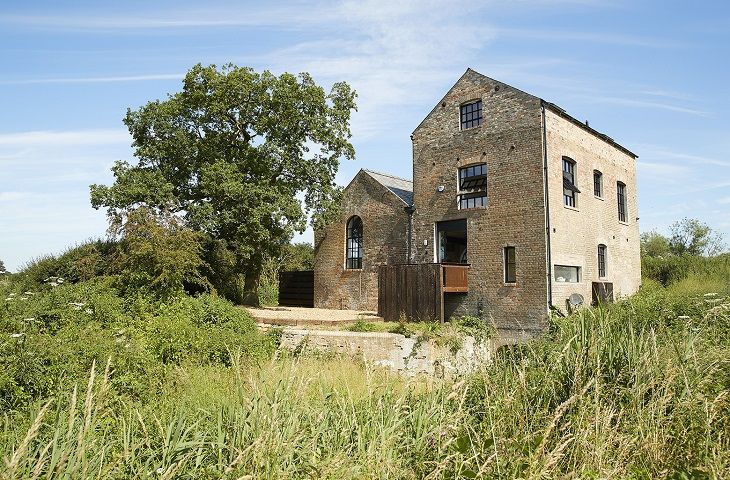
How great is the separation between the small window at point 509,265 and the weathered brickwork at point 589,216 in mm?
1200

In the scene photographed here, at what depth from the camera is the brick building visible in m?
16.0

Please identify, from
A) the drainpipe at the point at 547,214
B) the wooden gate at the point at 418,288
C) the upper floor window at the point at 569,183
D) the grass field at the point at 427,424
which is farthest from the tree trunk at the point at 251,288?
the grass field at the point at 427,424

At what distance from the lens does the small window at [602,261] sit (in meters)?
19.3

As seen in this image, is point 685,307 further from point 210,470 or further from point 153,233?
point 153,233

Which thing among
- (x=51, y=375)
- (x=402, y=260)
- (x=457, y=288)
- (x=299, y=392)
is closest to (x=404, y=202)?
(x=402, y=260)

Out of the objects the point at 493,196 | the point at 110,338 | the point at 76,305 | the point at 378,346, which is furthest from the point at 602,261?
the point at 76,305

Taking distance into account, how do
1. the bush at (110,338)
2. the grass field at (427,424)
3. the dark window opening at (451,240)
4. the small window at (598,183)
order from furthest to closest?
the small window at (598,183) < the dark window opening at (451,240) < the bush at (110,338) < the grass field at (427,424)

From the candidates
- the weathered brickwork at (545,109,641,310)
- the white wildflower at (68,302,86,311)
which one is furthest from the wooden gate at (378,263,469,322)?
the white wildflower at (68,302,86,311)

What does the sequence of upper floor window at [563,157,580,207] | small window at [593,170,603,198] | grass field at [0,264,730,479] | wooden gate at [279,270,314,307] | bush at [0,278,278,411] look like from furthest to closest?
wooden gate at [279,270,314,307], small window at [593,170,603,198], upper floor window at [563,157,580,207], bush at [0,278,278,411], grass field at [0,264,730,479]

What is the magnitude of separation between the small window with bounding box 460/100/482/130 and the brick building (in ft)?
0.11

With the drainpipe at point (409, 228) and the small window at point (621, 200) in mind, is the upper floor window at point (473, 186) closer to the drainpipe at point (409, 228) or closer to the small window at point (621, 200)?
the drainpipe at point (409, 228)

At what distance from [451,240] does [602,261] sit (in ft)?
18.5

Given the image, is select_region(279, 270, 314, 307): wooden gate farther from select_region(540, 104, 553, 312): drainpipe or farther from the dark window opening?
select_region(540, 104, 553, 312): drainpipe

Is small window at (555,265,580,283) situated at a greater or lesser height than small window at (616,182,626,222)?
lesser
